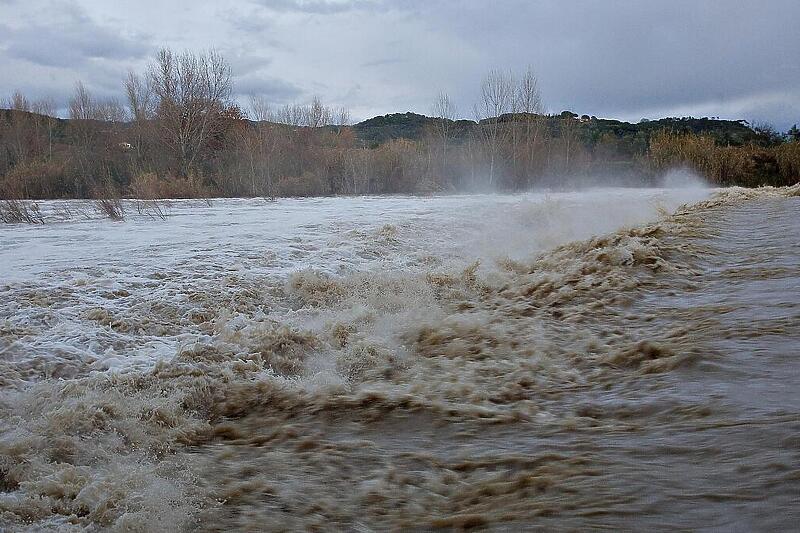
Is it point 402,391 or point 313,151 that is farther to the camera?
point 313,151

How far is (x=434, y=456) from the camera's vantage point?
290 centimetres

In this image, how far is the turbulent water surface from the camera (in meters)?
2.44

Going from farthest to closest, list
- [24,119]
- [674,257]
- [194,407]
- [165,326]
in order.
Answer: [24,119] < [674,257] < [165,326] < [194,407]

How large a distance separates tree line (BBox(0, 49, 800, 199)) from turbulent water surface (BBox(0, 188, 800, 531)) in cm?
2045

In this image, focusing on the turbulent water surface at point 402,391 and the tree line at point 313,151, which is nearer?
the turbulent water surface at point 402,391

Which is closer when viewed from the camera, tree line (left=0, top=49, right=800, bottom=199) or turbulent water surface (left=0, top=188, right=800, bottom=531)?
turbulent water surface (left=0, top=188, right=800, bottom=531)

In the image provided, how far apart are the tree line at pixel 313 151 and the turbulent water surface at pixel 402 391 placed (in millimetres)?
20445

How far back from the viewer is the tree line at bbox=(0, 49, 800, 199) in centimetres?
2820

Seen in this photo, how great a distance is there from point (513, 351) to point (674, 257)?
3.58 meters

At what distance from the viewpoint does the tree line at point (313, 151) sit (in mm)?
28203

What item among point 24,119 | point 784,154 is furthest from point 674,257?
point 24,119

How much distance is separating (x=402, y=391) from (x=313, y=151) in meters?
29.0

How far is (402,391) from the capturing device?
3.86m

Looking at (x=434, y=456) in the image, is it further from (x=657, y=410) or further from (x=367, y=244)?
(x=367, y=244)
